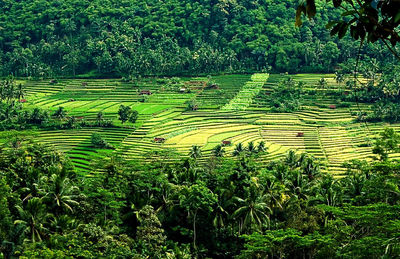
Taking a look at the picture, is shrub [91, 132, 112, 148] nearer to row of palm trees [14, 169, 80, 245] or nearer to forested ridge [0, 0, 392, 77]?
row of palm trees [14, 169, 80, 245]

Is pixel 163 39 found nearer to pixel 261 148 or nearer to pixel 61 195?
pixel 261 148

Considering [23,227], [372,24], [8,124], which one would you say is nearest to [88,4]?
[8,124]

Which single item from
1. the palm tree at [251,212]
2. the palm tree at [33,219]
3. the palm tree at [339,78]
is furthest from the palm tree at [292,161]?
the palm tree at [339,78]

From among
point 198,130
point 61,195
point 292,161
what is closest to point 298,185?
point 292,161

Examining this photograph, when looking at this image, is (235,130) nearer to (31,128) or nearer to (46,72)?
(31,128)

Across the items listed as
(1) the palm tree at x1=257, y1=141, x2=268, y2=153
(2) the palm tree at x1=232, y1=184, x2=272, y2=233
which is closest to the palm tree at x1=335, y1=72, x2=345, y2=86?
(1) the palm tree at x1=257, y1=141, x2=268, y2=153

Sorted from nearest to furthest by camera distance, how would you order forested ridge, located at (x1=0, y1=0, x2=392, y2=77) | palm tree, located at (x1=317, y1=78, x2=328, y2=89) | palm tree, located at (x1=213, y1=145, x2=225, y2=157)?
palm tree, located at (x1=213, y1=145, x2=225, y2=157)
palm tree, located at (x1=317, y1=78, x2=328, y2=89)
forested ridge, located at (x1=0, y1=0, x2=392, y2=77)
